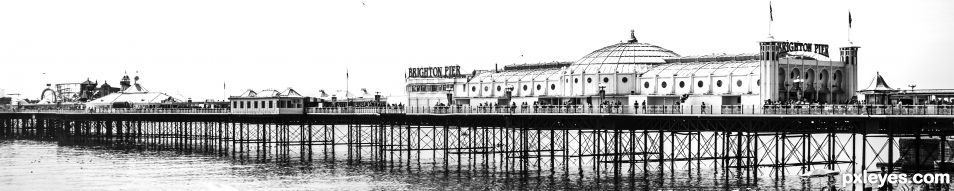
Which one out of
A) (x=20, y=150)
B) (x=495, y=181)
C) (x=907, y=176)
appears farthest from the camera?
(x=20, y=150)

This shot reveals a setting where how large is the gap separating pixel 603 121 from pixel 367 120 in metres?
35.7

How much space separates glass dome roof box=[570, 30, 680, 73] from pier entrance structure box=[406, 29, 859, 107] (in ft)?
0.31

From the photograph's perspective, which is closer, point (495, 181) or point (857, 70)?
point (495, 181)

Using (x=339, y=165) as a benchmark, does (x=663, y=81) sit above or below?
above

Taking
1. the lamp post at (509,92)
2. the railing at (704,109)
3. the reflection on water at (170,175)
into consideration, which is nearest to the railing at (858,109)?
the railing at (704,109)

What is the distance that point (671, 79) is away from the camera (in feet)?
343

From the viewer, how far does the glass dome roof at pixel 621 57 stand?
4432 inches

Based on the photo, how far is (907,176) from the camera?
238ft

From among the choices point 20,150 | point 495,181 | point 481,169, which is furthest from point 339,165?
point 20,150

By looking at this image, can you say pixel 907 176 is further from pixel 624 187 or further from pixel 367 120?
pixel 367 120

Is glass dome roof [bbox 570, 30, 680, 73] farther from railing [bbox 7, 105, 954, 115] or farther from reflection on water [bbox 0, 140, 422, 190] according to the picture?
Answer: reflection on water [bbox 0, 140, 422, 190]

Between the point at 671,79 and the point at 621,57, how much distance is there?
417 inches

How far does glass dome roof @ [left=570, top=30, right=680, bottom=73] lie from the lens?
11256 centimetres

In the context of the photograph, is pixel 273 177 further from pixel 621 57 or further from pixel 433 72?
pixel 433 72
